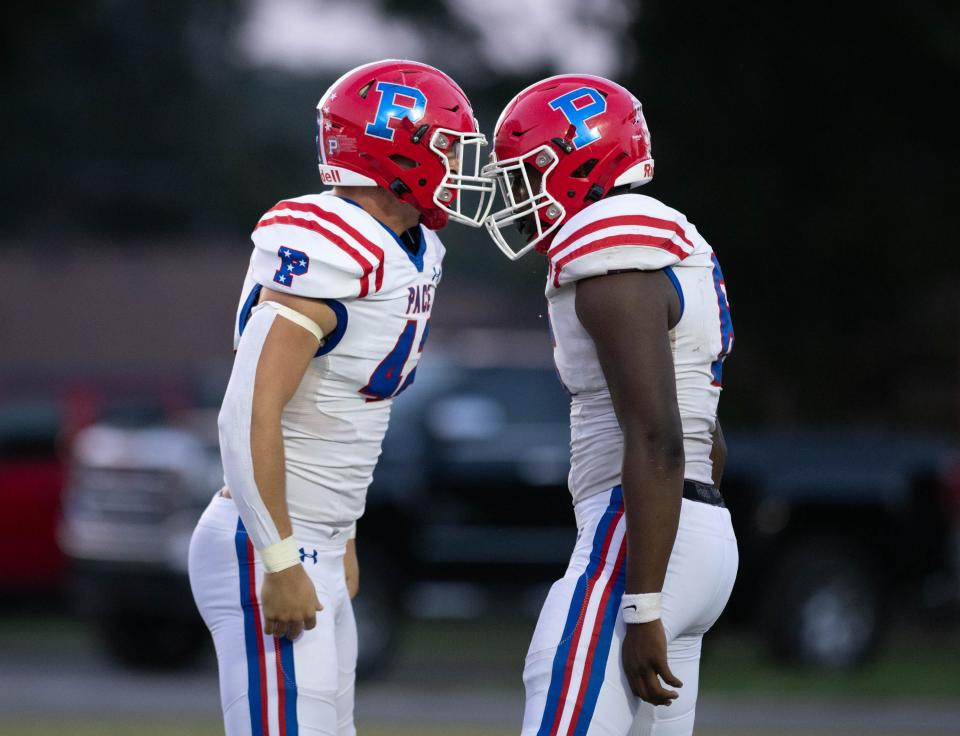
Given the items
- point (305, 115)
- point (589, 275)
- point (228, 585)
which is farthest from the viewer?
point (305, 115)

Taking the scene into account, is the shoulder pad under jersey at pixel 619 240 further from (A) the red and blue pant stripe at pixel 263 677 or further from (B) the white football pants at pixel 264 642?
(A) the red and blue pant stripe at pixel 263 677

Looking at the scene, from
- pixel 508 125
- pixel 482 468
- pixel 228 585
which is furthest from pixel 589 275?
pixel 482 468

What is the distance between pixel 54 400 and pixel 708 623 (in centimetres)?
1021

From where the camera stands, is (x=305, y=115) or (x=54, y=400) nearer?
(x=54, y=400)

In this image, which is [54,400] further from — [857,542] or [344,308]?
[344,308]

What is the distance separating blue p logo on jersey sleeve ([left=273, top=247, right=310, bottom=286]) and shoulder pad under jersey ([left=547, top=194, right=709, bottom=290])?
1.81ft

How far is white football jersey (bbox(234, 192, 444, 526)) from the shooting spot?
342cm

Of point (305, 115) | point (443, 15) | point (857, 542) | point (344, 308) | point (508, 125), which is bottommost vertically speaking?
point (857, 542)

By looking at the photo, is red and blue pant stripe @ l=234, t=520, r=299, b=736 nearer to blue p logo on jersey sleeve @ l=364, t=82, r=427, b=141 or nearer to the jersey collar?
the jersey collar

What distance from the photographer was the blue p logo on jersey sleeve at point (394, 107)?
3.64m

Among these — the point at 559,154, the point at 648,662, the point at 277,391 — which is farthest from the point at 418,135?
the point at 648,662

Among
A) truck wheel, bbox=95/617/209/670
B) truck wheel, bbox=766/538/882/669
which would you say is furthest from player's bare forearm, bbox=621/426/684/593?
truck wheel, bbox=95/617/209/670

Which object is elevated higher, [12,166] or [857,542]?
[12,166]

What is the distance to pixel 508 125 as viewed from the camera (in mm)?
3635
